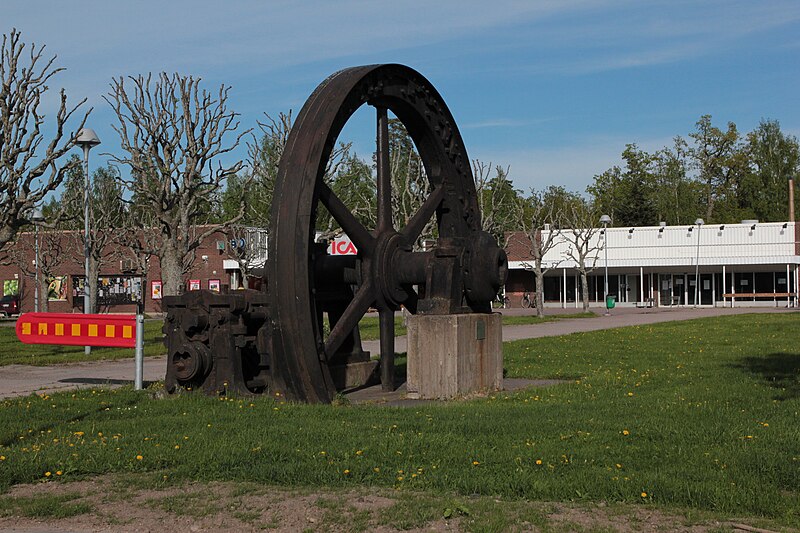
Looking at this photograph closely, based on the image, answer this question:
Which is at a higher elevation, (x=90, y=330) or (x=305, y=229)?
(x=305, y=229)

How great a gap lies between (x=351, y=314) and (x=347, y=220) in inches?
45.3

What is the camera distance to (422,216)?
44.1 feet

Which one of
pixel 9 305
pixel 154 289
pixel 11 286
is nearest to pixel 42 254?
pixel 154 289

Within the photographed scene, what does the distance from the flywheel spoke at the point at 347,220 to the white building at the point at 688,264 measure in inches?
1777

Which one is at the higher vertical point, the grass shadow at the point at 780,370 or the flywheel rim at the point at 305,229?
the flywheel rim at the point at 305,229

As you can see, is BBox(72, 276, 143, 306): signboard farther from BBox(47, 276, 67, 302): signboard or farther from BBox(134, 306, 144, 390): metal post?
BBox(134, 306, 144, 390): metal post

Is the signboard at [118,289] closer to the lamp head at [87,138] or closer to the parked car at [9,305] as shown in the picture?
the parked car at [9,305]

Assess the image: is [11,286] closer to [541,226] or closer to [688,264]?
[541,226]

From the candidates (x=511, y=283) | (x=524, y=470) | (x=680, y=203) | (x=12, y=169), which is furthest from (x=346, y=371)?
(x=680, y=203)

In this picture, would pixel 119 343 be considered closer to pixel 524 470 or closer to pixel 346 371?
pixel 346 371

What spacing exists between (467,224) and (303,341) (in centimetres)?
432

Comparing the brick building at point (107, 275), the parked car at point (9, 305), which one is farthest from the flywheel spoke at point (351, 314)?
the parked car at point (9, 305)

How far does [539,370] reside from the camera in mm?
15828

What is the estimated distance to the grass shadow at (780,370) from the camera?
1202cm
